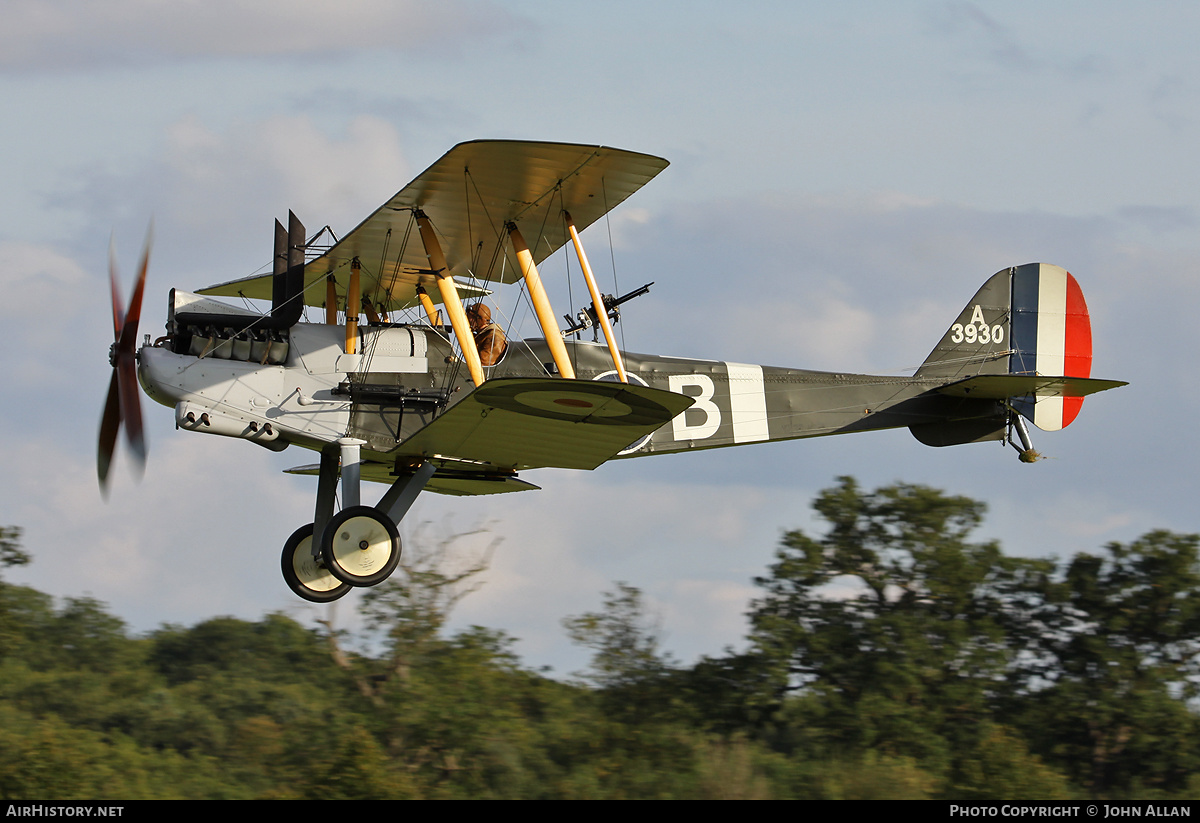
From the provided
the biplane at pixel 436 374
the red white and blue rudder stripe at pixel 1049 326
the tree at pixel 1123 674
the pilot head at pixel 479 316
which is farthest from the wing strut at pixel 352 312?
the tree at pixel 1123 674

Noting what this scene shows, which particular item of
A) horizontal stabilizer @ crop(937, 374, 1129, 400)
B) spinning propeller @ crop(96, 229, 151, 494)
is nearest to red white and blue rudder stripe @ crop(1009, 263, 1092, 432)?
horizontal stabilizer @ crop(937, 374, 1129, 400)

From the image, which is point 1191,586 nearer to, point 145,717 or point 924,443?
point 924,443

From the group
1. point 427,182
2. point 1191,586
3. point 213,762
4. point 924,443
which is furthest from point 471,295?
point 1191,586

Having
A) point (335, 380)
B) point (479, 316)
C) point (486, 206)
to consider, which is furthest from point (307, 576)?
point (486, 206)

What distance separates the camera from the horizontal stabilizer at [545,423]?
318 inches

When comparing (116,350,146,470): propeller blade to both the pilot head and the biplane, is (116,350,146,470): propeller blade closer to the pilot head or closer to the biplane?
the biplane

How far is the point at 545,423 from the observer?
8891 mm

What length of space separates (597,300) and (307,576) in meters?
3.27

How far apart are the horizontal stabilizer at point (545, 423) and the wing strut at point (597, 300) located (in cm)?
75

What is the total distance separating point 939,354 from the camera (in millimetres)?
12578

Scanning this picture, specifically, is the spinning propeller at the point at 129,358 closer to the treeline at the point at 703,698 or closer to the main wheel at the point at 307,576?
the main wheel at the point at 307,576

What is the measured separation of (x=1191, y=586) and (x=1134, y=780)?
4042 mm

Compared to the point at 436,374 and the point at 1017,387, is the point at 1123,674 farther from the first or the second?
the point at 436,374

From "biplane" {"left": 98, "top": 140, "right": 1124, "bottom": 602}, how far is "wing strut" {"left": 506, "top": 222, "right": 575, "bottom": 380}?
0.06ft
